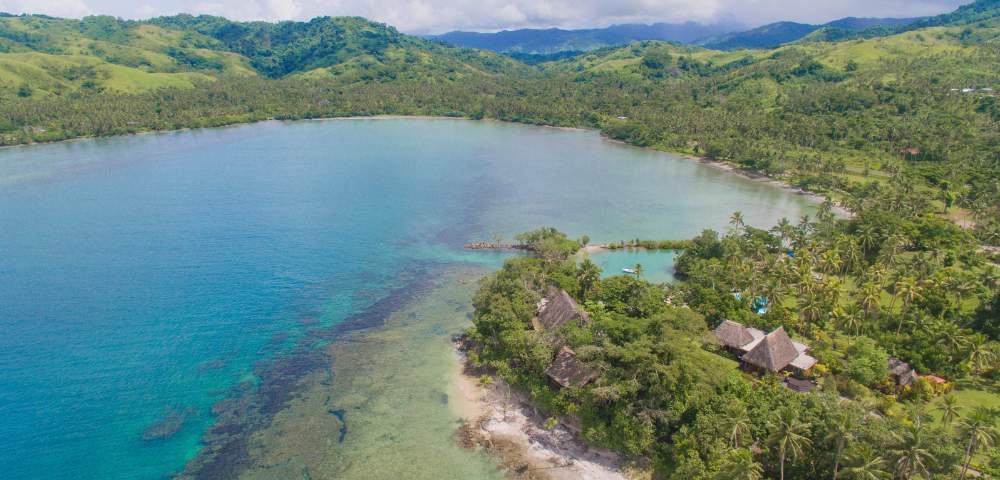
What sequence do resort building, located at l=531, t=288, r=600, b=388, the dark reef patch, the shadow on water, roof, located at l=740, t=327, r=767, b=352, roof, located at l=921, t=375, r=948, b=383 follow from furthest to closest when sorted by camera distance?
roof, located at l=740, t=327, r=767, b=352
roof, located at l=921, t=375, r=948, b=383
resort building, located at l=531, t=288, r=600, b=388
the dark reef patch
the shadow on water

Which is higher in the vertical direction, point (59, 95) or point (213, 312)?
point (59, 95)

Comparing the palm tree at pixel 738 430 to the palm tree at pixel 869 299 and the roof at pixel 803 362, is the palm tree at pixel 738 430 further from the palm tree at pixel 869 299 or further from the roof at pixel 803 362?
the palm tree at pixel 869 299

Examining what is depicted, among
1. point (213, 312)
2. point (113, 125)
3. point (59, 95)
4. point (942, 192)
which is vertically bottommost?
point (942, 192)

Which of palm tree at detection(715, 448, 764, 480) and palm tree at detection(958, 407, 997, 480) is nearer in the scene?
palm tree at detection(715, 448, 764, 480)

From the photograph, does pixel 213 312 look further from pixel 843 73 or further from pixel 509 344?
pixel 843 73

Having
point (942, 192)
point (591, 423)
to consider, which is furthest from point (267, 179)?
point (942, 192)

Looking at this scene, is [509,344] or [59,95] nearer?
[509,344]

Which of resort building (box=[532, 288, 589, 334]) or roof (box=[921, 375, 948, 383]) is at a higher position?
resort building (box=[532, 288, 589, 334])

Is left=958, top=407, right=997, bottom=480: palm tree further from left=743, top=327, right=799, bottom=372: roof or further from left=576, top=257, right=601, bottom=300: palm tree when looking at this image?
left=576, top=257, right=601, bottom=300: palm tree

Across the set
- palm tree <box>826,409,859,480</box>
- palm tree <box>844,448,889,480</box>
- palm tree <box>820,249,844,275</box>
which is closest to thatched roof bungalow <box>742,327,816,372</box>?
palm tree <box>826,409,859,480</box>
